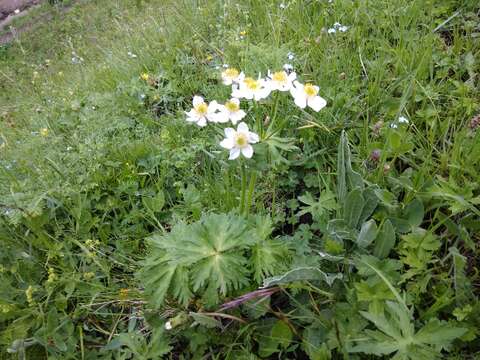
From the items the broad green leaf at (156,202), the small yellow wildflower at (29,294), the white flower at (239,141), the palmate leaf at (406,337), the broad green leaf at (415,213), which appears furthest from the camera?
the broad green leaf at (156,202)

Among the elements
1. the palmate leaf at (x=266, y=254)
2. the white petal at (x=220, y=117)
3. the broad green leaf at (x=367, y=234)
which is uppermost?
the white petal at (x=220, y=117)

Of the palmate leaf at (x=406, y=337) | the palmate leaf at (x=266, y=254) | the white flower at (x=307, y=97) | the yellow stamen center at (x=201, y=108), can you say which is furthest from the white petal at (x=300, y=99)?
the palmate leaf at (x=406, y=337)

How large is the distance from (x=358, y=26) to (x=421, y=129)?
825 millimetres

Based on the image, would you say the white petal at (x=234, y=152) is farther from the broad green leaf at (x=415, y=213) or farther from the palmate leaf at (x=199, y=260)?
the broad green leaf at (x=415, y=213)

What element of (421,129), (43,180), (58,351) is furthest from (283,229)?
(43,180)

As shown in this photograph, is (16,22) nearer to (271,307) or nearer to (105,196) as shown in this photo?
(105,196)

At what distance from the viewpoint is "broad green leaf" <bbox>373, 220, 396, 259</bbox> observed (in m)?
1.32

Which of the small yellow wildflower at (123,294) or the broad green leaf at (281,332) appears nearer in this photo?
the broad green leaf at (281,332)

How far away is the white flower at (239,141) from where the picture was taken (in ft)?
3.80

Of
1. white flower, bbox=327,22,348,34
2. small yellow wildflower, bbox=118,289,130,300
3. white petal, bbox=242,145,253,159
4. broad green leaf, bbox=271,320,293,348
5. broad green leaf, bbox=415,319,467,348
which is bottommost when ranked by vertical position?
broad green leaf, bbox=271,320,293,348

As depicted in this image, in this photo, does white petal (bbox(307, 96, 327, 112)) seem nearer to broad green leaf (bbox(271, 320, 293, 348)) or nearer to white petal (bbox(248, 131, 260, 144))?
white petal (bbox(248, 131, 260, 144))

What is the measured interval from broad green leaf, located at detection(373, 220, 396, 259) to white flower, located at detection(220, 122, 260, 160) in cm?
56

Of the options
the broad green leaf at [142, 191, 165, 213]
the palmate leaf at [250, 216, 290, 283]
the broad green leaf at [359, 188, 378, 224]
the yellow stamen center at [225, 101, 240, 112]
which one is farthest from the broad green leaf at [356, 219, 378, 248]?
the broad green leaf at [142, 191, 165, 213]

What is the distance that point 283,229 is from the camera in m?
1.68
